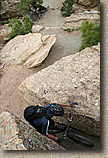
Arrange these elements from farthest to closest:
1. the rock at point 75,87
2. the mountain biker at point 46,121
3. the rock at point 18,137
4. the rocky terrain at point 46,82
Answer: the rock at point 75,87
the mountain biker at point 46,121
the rocky terrain at point 46,82
the rock at point 18,137

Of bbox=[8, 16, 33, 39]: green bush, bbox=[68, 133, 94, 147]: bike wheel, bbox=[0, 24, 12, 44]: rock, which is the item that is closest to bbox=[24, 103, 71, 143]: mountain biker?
→ bbox=[68, 133, 94, 147]: bike wheel

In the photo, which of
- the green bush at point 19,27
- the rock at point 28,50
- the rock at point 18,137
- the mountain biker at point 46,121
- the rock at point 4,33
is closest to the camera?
the rock at point 18,137

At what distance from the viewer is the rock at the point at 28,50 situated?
4756 millimetres

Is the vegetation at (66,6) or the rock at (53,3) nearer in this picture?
the rock at (53,3)

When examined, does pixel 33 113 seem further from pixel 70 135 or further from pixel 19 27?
pixel 19 27

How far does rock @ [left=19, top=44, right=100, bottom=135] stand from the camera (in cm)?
239

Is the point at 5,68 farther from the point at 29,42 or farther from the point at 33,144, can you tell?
the point at 33,144

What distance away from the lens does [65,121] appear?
2.75 metres

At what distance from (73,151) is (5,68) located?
3.93 metres

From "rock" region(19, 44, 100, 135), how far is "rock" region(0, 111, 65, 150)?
869 mm

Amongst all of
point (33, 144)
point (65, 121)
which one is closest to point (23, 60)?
point (65, 121)

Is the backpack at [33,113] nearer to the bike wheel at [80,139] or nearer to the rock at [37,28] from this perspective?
the bike wheel at [80,139]

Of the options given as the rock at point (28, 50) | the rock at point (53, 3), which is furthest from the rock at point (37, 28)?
the rock at point (53, 3)

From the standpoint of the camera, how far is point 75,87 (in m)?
2.69
